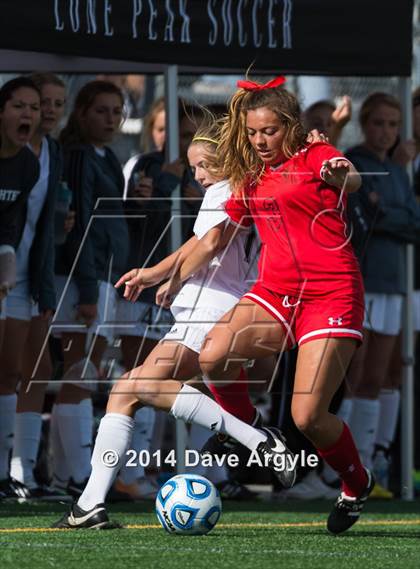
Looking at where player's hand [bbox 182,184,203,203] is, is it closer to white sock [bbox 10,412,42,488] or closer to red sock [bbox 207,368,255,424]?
white sock [bbox 10,412,42,488]

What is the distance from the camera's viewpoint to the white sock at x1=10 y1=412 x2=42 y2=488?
26.8ft

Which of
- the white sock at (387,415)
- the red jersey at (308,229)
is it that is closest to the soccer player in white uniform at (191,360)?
the red jersey at (308,229)

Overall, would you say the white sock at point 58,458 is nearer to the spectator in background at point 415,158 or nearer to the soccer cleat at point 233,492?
the soccer cleat at point 233,492

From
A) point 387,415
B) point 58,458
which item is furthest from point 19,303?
point 387,415

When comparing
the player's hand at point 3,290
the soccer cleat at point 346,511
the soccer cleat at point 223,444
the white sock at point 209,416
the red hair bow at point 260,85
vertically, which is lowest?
the soccer cleat at point 346,511

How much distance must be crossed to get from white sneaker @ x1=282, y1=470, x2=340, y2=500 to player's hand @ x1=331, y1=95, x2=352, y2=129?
7.96 feet

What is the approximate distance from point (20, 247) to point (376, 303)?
2583mm

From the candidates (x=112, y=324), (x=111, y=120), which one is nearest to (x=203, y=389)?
(x=112, y=324)

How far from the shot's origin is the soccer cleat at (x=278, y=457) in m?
6.15

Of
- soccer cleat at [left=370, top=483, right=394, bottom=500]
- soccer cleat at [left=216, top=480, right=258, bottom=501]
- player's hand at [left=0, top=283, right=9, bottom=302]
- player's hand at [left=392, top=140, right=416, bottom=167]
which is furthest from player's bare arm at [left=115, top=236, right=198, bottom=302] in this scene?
soccer cleat at [left=370, top=483, right=394, bottom=500]

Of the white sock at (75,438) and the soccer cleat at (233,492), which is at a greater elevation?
the white sock at (75,438)

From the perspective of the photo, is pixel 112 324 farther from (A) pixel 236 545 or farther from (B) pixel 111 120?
(A) pixel 236 545

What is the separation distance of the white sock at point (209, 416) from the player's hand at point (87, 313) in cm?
196

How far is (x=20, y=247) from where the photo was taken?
8109 mm
